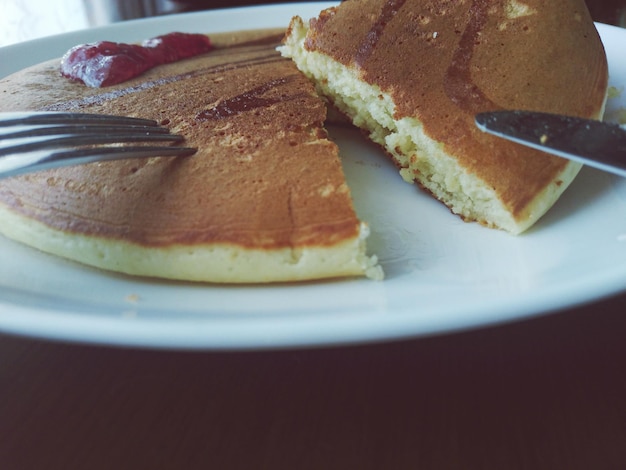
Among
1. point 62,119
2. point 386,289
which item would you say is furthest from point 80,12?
point 386,289

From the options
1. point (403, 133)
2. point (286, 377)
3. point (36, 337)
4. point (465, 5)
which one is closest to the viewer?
point (36, 337)

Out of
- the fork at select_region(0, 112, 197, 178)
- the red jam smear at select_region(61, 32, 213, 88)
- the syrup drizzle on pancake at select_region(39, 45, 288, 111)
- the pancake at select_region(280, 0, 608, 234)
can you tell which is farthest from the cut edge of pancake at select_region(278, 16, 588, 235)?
the fork at select_region(0, 112, 197, 178)

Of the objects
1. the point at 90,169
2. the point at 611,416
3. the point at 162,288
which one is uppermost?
the point at 90,169

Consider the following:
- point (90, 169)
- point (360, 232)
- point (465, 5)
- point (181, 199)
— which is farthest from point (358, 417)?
point (465, 5)

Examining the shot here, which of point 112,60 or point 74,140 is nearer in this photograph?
point 74,140

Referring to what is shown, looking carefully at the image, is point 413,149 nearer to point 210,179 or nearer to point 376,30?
point 376,30

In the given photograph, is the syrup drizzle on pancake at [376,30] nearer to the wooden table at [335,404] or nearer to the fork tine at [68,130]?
the fork tine at [68,130]

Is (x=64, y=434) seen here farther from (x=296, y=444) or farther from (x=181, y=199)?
(x=181, y=199)
